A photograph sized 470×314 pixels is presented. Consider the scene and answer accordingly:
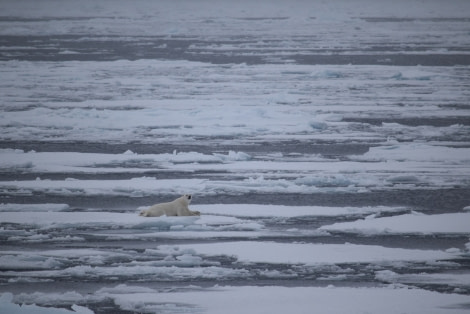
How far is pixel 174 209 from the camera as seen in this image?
649 cm

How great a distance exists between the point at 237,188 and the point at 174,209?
1069 millimetres

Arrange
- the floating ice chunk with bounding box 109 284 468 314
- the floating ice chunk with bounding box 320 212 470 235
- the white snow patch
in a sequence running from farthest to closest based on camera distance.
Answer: the floating ice chunk with bounding box 320 212 470 235 → the white snow patch → the floating ice chunk with bounding box 109 284 468 314

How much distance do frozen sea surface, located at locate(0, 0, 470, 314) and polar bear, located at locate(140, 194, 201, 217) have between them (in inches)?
5.3

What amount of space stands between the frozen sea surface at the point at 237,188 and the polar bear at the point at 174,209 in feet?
0.44

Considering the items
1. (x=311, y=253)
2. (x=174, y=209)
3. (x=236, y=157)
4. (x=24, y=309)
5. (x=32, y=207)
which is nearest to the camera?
(x=24, y=309)

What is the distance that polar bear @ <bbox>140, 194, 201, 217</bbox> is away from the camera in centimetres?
645

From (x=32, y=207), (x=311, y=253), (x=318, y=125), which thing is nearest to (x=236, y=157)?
(x=318, y=125)

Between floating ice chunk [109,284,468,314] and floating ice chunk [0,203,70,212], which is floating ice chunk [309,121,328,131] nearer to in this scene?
floating ice chunk [0,203,70,212]

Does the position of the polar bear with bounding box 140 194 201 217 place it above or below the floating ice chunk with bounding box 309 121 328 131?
below

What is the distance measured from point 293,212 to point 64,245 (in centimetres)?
172

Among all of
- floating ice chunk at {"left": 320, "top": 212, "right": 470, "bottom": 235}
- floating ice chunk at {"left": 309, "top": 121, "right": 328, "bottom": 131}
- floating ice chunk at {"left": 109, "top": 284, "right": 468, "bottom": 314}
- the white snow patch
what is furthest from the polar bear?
floating ice chunk at {"left": 309, "top": 121, "right": 328, "bottom": 131}

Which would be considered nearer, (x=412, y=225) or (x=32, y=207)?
(x=412, y=225)

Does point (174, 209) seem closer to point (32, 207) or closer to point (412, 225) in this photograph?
point (32, 207)

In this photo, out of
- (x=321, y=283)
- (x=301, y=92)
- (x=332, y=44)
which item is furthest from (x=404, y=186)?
(x=332, y=44)
